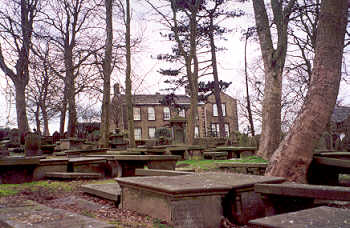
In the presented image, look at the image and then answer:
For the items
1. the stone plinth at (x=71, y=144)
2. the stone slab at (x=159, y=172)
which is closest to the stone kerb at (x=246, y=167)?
the stone slab at (x=159, y=172)

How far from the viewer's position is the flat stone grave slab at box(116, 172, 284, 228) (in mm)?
3703

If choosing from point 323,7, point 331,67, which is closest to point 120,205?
point 331,67

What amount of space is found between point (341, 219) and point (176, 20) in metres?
18.5

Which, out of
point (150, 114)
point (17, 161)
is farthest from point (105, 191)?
point (150, 114)

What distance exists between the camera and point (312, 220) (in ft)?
8.00

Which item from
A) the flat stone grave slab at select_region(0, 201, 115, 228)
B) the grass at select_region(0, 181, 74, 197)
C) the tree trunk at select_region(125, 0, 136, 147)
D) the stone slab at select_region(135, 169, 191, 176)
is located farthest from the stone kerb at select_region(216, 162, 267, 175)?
the tree trunk at select_region(125, 0, 136, 147)

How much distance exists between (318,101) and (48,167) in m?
6.39

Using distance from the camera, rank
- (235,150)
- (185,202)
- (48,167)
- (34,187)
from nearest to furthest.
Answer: (185,202) → (34,187) → (48,167) → (235,150)

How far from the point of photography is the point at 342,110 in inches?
1554

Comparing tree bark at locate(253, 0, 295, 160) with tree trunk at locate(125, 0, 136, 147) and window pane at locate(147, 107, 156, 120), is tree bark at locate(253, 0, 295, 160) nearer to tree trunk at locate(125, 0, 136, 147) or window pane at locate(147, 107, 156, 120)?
tree trunk at locate(125, 0, 136, 147)

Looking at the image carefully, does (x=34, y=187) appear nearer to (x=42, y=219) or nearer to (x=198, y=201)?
(x=42, y=219)

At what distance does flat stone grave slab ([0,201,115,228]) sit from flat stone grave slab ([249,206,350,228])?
4.24 ft

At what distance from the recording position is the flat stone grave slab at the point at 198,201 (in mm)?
3703

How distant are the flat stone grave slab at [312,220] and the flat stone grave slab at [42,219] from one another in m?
1.29
